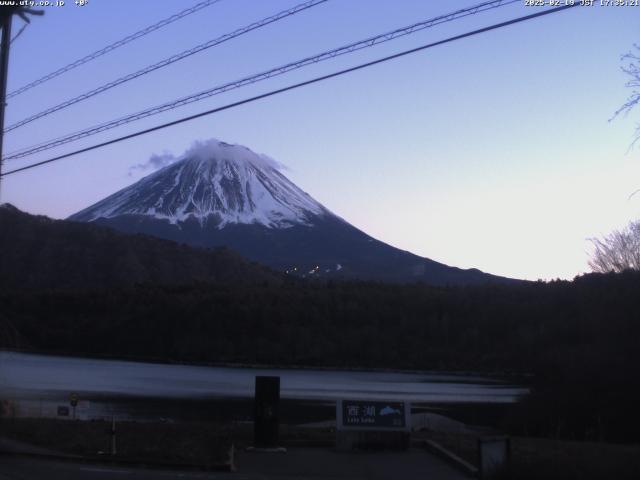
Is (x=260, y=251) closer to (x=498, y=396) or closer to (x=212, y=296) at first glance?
(x=212, y=296)

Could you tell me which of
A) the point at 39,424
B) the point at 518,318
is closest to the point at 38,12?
the point at 39,424

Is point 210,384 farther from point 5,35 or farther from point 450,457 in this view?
point 5,35

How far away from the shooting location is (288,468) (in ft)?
54.5

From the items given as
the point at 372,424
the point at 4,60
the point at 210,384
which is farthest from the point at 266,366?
the point at 4,60

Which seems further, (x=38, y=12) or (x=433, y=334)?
(x=433, y=334)

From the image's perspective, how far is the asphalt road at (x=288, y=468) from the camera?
14500 mm

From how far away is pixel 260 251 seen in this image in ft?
452

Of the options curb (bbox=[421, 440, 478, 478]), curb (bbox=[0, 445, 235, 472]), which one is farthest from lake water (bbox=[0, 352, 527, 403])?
curb (bbox=[421, 440, 478, 478])

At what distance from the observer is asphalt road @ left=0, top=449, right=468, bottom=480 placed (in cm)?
1450

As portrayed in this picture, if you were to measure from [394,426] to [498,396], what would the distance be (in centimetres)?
2332

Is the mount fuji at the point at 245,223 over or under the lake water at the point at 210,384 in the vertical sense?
over

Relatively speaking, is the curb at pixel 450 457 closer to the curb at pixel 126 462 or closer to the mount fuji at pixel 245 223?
the curb at pixel 126 462

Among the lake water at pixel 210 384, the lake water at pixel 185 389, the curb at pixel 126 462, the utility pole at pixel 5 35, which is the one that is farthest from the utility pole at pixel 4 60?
the lake water at pixel 210 384

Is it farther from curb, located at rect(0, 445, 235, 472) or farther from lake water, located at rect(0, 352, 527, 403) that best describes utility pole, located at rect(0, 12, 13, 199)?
lake water, located at rect(0, 352, 527, 403)
